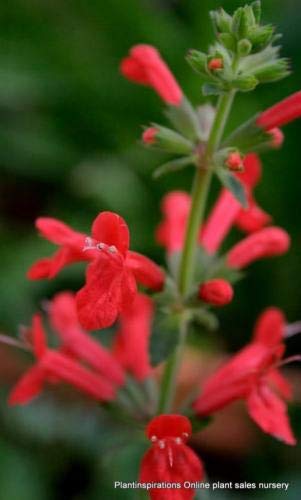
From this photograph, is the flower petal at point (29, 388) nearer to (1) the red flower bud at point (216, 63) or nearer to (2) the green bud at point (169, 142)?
(2) the green bud at point (169, 142)

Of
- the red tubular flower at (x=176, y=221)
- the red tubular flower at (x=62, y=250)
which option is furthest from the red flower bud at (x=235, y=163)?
the red tubular flower at (x=176, y=221)

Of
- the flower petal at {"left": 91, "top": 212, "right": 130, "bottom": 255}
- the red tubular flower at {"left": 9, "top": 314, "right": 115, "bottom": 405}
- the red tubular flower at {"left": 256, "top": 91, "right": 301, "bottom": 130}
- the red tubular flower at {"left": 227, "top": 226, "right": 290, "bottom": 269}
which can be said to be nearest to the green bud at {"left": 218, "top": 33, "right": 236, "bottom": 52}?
the red tubular flower at {"left": 256, "top": 91, "right": 301, "bottom": 130}

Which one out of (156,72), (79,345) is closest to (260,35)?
(156,72)

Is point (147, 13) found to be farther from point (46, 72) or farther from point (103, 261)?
point (103, 261)

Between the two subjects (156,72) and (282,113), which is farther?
(156,72)

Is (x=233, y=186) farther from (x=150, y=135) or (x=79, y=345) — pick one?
(x=79, y=345)

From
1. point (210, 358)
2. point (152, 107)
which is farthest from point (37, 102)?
point (210, 358)
